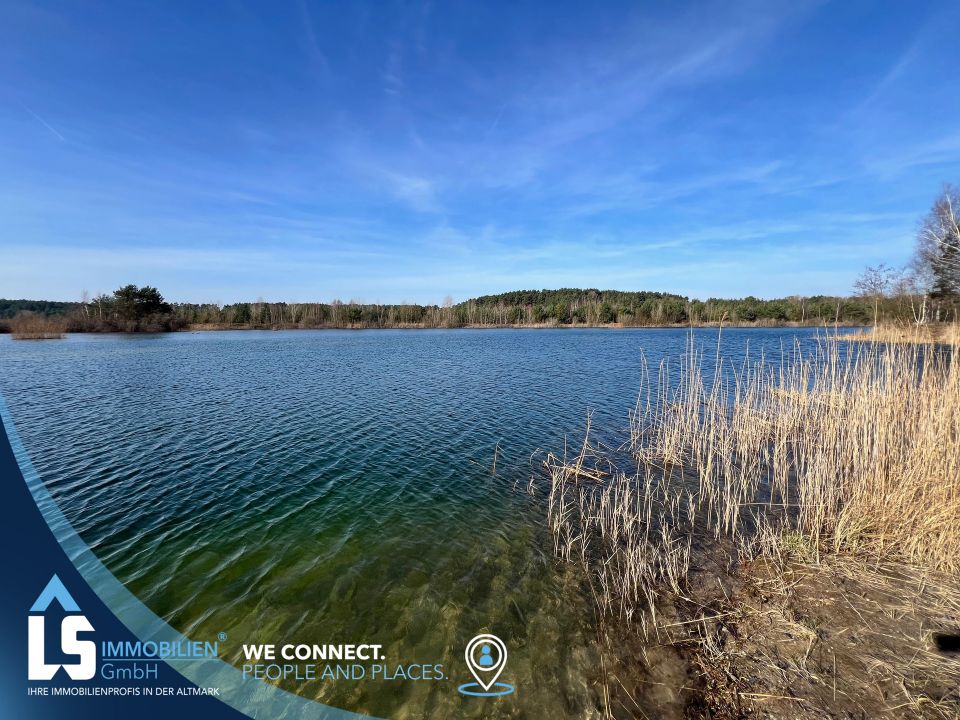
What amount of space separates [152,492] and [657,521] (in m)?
11.3

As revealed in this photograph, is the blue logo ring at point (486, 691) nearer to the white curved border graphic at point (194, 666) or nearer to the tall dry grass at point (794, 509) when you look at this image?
the white curved border graphic at point (194, 666)

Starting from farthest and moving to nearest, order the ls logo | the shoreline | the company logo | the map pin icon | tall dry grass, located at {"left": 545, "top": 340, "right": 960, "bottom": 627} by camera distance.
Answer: the shoreline → tall dry grass, located at {"left": 545, "top": 340, "right": 960, "bottom": 627} → the map pin icon → the company logo → the ls logo

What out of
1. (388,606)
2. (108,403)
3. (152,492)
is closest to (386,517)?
(388,606)

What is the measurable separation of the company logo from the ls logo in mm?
4327

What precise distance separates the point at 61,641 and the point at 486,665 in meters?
4.90

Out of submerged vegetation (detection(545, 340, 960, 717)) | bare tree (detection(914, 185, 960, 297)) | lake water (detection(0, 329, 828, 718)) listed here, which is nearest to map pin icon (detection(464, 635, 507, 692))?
lake water (detection(0, 329, 828, 718))

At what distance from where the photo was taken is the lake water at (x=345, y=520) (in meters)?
4.86

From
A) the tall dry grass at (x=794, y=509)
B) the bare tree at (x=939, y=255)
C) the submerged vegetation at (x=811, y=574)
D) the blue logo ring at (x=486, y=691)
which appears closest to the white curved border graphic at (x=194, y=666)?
the blue logo ring at (x=486, y=691)

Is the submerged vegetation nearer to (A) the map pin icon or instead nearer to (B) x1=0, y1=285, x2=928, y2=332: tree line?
(A) the map pin icon

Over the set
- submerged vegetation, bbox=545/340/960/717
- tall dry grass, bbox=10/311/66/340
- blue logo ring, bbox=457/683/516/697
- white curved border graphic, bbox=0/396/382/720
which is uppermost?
tall dry grass, bbox=10/311/66/340

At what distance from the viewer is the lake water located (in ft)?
16.0

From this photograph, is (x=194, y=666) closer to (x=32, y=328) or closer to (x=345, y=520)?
(x=345, y=520)

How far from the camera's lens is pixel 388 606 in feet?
18.2

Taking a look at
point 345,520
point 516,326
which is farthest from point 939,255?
point 516,326
